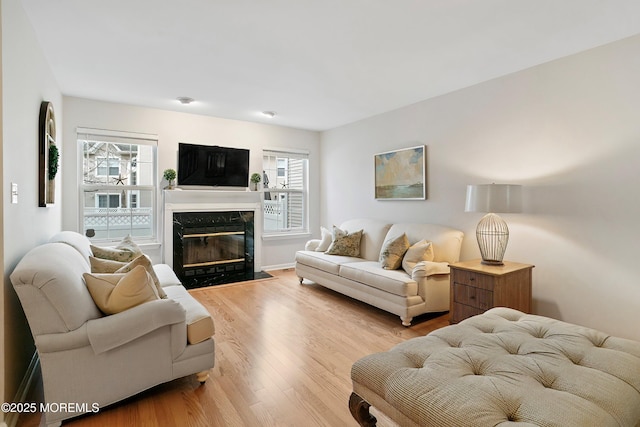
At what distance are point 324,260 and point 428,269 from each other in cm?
140

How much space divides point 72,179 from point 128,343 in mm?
3058

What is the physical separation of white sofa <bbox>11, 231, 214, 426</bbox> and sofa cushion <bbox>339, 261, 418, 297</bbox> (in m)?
1.84

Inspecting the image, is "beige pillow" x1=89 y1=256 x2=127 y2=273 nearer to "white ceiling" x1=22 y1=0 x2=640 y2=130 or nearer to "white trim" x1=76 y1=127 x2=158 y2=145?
"white ceiling" x1=22 y1=0 x2=640 y2=130

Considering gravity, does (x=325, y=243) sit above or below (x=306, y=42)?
below

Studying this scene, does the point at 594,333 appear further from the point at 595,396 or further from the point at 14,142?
the point at 14,142

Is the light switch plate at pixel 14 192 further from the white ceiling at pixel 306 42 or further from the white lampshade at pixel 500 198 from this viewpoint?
the white lampshade at pixel 500 198

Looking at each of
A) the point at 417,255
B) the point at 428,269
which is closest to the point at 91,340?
the point at 428,269

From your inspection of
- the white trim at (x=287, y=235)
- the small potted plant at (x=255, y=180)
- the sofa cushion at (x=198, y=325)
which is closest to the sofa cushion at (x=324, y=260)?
the white trim at (x=287, y=235)

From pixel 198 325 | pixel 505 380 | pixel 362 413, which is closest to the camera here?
pixel 505 380

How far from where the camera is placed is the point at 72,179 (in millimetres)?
3941

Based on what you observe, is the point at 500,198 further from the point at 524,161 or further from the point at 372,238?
the point at 372,238

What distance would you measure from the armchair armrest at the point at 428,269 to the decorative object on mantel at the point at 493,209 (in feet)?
1.28

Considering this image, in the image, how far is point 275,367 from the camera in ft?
7.72

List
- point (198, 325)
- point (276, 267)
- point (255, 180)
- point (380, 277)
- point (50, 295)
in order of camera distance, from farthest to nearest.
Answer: point (276, 267), point (255, 180), point (380, 277), point (198, 325), point (50, 295)
